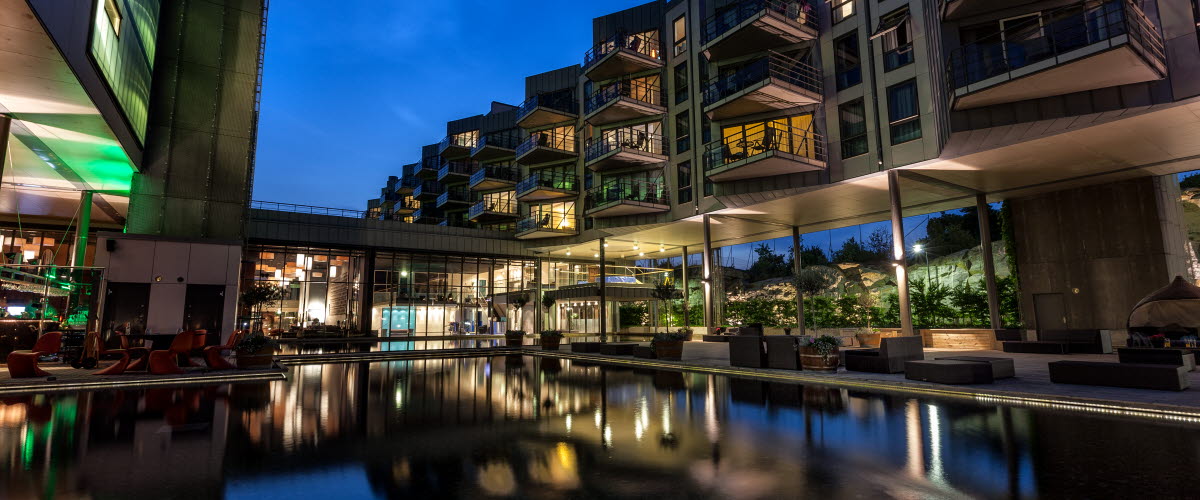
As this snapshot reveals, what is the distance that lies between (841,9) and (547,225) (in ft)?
66.6

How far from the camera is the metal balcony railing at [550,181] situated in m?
34.8

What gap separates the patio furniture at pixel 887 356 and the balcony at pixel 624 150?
17438mm

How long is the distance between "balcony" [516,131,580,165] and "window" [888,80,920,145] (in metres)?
19.7

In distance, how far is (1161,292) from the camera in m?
13.1

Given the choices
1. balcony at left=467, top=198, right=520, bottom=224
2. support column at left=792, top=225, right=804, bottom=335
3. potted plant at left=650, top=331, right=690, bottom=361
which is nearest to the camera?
potted plant at left=650, top=331, right=690, bottom=361

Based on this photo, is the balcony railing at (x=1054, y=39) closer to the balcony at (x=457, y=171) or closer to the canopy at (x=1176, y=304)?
the canopy at (x=1176, y=304)

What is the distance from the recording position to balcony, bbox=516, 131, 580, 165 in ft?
113

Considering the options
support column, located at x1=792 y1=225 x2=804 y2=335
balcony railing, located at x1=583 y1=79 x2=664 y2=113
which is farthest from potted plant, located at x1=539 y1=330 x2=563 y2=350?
balcony railing, located at x1=583 y1=79 x2=664 y2=113

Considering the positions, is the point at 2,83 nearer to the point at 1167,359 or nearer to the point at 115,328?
the point at 115,328

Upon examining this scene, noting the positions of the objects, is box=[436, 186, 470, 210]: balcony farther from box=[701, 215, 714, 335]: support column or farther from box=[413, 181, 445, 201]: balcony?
box=[701, 215, 714, 335]: support column

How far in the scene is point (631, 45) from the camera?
3055cm

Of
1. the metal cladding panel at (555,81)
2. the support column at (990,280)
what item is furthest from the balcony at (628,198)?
the support column at (990,280)

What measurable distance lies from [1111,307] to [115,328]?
33.4 m

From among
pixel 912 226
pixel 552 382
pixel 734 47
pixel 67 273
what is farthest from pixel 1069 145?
pixel 67 273
